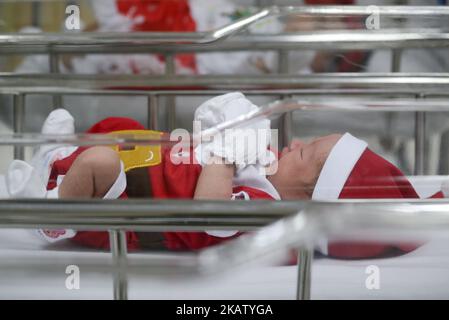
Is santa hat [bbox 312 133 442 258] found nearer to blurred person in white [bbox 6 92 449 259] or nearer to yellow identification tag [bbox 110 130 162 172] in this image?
blurred person in white [bbox 6 92 449 259]

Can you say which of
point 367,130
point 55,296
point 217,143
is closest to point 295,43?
point 367,130

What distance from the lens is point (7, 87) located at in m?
0.96

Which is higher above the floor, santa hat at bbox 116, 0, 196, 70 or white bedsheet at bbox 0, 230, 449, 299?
santa hat at bbox 116, 0, 196, 70

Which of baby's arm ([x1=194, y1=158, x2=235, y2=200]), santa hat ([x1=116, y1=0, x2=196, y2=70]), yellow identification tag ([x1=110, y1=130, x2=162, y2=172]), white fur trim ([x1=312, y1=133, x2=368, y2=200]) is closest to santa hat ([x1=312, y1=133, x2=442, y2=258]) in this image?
white fur trim ([x1=312, y1=133, x2=368, y2=200])

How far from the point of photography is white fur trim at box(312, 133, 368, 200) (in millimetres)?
816

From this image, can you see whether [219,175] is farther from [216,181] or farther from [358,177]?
[358,177]

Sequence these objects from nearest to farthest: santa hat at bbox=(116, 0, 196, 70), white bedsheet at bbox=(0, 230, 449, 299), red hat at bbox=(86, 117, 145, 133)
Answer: white bedsheet at bbox=(0, 230, 449, 299), red hat at bbox=(86, 117, 145, 133), santa hat at bbox=(116, 0, 196, 70)

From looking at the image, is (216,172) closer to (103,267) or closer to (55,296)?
(55,296)

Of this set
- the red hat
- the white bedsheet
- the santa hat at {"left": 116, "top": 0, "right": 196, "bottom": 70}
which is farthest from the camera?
the santa hat at {"left": 116, "top": 0, "right": 196, "bottom": 70}

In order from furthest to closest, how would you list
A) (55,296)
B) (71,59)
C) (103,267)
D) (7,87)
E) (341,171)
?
(71,59)
(7,87)
(341,171)
(55,296)
(103,267)

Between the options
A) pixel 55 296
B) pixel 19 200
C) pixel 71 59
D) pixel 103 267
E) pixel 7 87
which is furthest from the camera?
pixel 71 59

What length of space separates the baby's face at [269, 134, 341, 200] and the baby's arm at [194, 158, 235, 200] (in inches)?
2.4

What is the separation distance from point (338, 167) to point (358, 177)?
29mm

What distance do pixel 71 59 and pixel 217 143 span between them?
540mm
